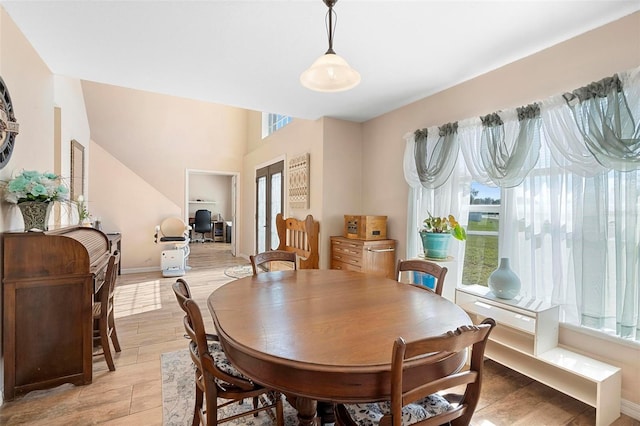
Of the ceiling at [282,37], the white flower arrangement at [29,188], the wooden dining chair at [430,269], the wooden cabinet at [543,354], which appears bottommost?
the wooden cabinet at [543,354]

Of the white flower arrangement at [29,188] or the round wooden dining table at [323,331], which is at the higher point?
the white flower arrangement at [29,188]

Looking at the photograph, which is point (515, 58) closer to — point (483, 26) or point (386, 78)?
point (483, 26)

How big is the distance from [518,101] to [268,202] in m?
4.44

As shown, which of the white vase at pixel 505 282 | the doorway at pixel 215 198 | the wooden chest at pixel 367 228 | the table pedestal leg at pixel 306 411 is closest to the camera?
the table pedestal leg at pixel 306 411

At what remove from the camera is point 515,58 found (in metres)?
2.41

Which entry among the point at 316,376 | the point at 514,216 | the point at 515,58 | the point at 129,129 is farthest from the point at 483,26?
the point at 129,129

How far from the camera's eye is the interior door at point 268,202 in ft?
17.8

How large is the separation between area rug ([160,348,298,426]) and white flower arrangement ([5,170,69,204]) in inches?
60.9

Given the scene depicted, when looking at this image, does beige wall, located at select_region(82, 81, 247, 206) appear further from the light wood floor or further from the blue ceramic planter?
the blue ceramic planter

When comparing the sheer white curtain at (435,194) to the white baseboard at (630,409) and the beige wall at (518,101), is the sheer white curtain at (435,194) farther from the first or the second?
the white baseboard at (630,409)

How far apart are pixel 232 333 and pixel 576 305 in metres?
2.35

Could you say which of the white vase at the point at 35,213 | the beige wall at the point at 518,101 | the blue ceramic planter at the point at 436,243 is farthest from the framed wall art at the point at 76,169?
the blue ceramic planter at the point at 436,243

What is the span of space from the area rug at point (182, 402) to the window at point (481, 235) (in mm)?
2029

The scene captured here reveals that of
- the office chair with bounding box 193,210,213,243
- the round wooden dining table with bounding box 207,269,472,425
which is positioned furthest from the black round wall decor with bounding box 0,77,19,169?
the office chair with bounding box 193,210,213,243
